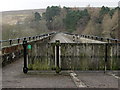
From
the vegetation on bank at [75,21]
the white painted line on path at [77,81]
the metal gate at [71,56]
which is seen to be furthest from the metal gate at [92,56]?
the vegetation on bank at [75,21]

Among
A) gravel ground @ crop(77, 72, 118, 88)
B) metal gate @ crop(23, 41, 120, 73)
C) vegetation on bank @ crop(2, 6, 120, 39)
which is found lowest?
gravel ground @ crop(77, 72, 118, 88)

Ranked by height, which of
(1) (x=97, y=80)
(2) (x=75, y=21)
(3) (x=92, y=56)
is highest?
(2) (x=75, y=21)

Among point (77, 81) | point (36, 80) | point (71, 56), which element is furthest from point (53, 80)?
point (71, 56)

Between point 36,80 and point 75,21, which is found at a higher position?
point 75,21

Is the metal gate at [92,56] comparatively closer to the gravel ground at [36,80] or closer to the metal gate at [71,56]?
the metal gate at [71,56]

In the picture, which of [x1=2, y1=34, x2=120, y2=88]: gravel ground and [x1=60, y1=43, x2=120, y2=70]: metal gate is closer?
[x1=2, y1=34, x2=120, y2=88]: gravel ground

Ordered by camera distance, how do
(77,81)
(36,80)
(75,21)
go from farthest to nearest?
(75,21) < (36,80) < (77,81)

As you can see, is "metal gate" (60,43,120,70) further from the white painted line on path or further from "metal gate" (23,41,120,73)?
the white painted line on path

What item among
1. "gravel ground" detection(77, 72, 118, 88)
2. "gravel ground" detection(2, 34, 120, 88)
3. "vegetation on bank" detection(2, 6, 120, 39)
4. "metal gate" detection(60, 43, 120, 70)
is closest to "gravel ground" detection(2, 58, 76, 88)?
"gravel ground" detection(2, 34, 120, 88)

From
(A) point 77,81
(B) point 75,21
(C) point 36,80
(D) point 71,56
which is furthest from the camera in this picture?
(B) point 75,21

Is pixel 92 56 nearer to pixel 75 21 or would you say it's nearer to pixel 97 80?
pixel 97 80

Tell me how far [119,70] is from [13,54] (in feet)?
19.5

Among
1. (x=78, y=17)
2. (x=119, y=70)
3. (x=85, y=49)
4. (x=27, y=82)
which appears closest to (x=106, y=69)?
(x=119, y=70)

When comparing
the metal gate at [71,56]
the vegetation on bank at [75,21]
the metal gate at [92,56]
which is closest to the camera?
the metal gate at [71,56]
